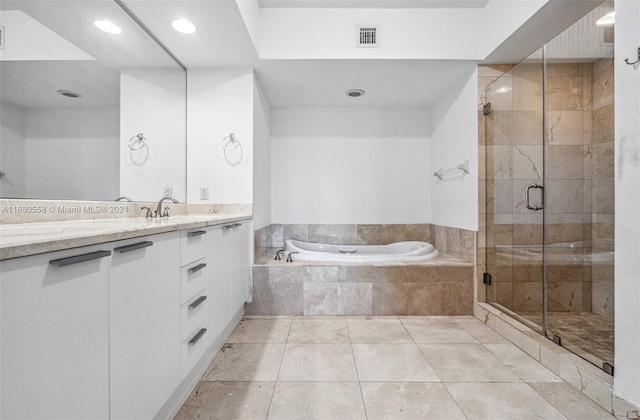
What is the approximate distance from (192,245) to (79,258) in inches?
27.9

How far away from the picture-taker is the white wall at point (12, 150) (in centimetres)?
123

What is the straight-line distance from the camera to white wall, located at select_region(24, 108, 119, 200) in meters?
1.36

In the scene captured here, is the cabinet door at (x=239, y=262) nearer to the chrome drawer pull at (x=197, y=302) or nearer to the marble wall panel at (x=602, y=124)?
the chrome drawer pull at (x=197, y=302)

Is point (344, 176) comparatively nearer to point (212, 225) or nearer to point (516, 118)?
point (516, 118)

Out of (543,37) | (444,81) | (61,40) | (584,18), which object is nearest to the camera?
(61,40)

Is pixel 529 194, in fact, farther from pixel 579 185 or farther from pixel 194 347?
pixel 194 347

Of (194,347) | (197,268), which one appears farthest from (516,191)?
(194,347)

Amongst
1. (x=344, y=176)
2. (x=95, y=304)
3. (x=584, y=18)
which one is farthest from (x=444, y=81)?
(x=95, y=304)

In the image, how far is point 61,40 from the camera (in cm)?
152

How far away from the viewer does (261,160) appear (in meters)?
2.92

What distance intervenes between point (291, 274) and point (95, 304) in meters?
1.78

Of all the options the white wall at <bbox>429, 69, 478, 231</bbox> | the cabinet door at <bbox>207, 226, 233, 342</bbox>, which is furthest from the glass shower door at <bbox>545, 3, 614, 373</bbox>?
the cabinet door at <bbox>207, 226, 233, 342</bbox>

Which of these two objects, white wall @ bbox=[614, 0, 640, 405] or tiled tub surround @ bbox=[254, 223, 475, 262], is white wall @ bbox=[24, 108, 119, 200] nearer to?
tiled tub surround @ bbox=[254, 223, 475, 262]

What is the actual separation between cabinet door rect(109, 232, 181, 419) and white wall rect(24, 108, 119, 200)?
0.74m
